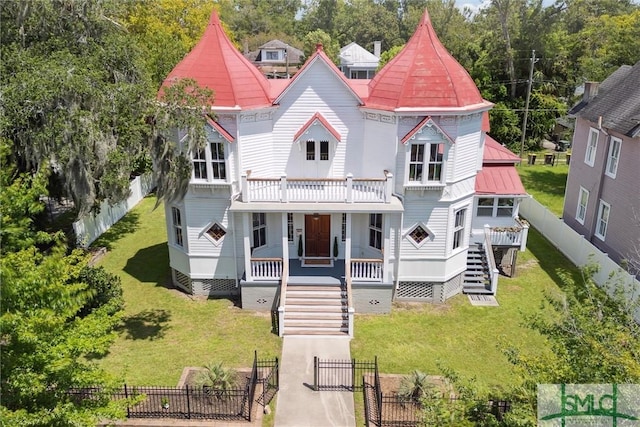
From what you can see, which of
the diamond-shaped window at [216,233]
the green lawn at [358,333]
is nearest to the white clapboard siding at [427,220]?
the green lawn at [358,333]

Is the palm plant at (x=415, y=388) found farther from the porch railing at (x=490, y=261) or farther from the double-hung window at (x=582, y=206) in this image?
the double-hung window at (x=582, y=206)

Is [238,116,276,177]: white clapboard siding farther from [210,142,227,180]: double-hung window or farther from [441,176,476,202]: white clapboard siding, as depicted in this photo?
[441,176,476,202]: white clapboard siding

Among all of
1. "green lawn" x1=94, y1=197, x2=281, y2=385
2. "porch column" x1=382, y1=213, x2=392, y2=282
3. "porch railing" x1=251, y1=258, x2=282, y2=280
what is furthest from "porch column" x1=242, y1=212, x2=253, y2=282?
"porch column" x1=382, y1=213, x2=392, y2=282

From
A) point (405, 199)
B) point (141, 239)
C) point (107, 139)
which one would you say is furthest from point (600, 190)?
point (141, 239)

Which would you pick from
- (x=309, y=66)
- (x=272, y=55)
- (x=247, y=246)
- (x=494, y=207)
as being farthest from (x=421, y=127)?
(x=272, y=55)

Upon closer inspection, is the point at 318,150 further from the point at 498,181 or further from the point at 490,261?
the point at 490,261

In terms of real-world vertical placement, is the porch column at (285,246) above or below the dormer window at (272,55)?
below
